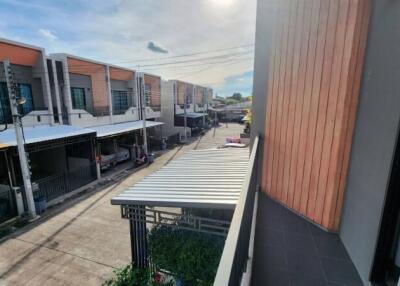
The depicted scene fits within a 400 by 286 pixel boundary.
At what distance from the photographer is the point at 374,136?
2129 millimetres

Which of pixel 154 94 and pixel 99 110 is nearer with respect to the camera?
pixel 99 110

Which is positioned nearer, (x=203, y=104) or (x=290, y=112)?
(x=290, y=112)

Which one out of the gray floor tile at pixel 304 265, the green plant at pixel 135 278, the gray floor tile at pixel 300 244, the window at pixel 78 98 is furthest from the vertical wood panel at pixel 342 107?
the window at pixel 78 98

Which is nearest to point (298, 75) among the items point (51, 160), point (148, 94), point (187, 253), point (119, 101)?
point (187, 253)

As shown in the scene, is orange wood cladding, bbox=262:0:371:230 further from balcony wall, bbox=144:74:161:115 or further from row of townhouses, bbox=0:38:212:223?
balcony wall, bbox=144:74:161:115

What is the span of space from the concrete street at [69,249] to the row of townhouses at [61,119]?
1.76m

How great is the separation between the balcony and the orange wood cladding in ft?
1.12

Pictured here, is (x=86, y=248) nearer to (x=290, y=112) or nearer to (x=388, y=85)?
(x=290, y=112)

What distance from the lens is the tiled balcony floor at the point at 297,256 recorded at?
2277 millimetres

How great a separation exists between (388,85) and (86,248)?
24.3 ft

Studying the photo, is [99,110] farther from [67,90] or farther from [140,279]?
[140,279]

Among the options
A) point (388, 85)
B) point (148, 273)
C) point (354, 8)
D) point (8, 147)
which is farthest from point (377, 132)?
point (8, 147)

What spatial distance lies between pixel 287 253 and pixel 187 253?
5.43ft

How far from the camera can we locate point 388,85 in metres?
1.93
